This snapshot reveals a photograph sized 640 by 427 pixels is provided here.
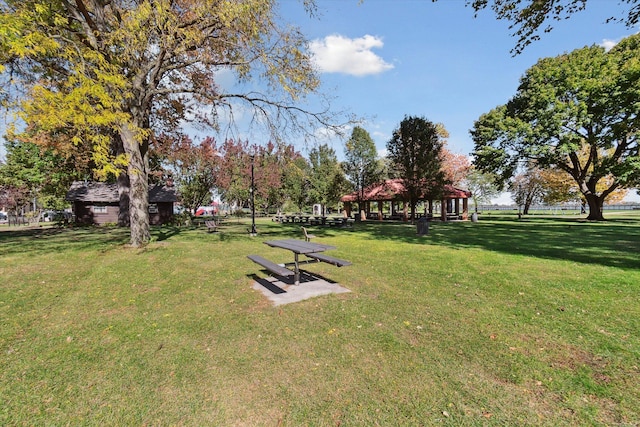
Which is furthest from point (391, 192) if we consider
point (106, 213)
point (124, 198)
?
point (106, 213)

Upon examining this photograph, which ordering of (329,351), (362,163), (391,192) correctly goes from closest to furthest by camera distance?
(329,351) → (391,192) → (362,163)

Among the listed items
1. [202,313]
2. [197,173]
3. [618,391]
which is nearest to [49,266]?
[202,313]

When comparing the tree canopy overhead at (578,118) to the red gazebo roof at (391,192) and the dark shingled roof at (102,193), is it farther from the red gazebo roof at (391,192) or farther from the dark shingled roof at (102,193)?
the dark shingled roof at (102,193)

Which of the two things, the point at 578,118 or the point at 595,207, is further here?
the point at 595,207

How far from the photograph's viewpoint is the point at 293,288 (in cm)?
657

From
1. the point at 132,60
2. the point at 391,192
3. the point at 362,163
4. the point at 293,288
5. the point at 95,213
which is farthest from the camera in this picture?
the point at 362,163

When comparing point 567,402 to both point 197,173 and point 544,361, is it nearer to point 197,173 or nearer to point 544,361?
point 544,361

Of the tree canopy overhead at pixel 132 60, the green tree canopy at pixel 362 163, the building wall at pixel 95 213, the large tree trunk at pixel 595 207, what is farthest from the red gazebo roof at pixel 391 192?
the building wall at pixel 95 213

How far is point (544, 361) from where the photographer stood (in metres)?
3.54

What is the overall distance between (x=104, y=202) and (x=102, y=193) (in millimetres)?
1204

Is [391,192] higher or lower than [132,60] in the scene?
lower

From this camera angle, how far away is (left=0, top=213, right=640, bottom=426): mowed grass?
278 cm

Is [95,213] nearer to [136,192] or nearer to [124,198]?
[124,198]

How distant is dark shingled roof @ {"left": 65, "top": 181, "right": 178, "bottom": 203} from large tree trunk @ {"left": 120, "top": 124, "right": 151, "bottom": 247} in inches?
778
